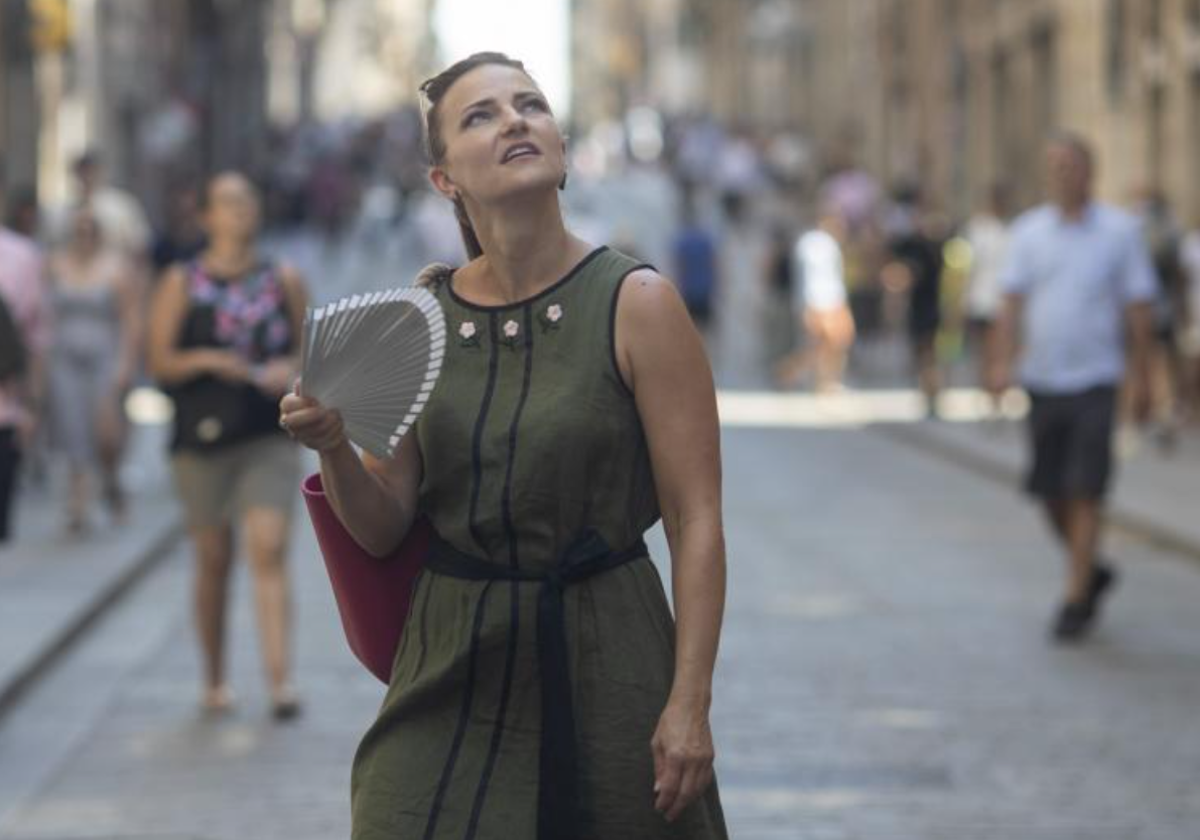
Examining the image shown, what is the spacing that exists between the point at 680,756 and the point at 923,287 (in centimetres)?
2092

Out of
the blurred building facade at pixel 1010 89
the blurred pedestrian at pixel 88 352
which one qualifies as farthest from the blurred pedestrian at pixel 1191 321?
the blurred pedestrian at pixel 88 352

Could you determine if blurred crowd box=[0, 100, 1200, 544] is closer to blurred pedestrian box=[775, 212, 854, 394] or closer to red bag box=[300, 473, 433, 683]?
blurred pedestrian box=[775, 212, 854, 394]

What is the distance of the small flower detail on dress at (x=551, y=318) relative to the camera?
394cm

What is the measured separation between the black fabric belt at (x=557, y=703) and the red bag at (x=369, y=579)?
0.79 feet

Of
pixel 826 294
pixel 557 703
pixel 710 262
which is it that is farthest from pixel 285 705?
pixel 710 262

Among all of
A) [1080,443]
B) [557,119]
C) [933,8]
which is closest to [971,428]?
[1080,443]

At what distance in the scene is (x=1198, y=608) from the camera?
12352mm

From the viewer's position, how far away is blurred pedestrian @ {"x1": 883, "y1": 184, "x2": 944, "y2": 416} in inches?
955

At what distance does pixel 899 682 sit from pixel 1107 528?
236 inches

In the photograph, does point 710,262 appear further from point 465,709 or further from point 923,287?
point 465,709

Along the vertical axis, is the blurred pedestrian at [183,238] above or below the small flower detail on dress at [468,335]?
below

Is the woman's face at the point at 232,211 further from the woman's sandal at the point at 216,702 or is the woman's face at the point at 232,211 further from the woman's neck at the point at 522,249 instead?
the woman's neck at the point at 522,249

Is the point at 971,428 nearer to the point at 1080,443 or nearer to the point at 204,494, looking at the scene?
the point at 1080,443

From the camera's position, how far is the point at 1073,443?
10.9 m
